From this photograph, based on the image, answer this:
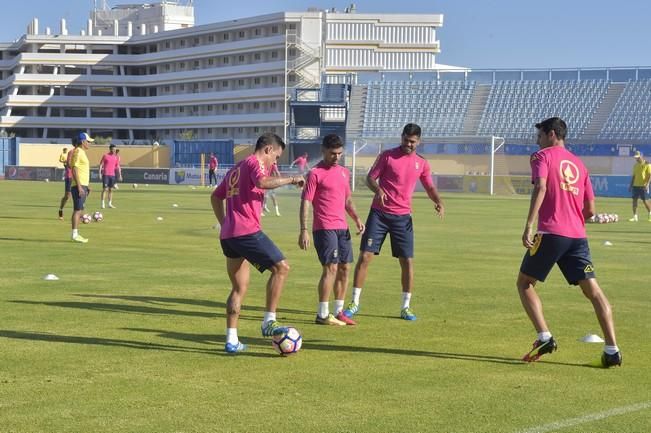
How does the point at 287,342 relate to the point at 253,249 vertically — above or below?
below

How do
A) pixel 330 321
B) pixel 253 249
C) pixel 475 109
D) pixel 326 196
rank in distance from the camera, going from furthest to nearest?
1. pixel 475 109
2. pixel 326 196
3. pixel 330 321
4. pixel 253 249

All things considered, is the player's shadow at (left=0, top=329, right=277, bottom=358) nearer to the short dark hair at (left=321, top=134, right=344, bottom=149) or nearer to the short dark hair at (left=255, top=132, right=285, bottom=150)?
the short dark hair at (left=255, top=132, right=285, bottom=150)

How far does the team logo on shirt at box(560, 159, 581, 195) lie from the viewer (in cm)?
884

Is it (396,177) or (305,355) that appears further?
(396,177)

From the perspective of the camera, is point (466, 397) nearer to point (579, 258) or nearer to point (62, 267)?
point (579, 258)

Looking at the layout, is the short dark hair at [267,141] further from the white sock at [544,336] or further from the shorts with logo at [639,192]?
the shorts with logo at [639,192]

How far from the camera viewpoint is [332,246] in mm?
11391

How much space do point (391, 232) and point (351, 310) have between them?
1.02 m

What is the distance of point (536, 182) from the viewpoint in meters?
8.77

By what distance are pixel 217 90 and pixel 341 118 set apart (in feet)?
124

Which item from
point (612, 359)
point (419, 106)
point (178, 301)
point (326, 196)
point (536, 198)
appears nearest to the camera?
point (536, 198)

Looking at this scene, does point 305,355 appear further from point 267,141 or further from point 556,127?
point 556,127

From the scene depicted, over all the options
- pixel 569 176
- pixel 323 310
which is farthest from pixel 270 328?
pixel 569 176

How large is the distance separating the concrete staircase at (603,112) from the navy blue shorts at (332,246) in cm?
5734
